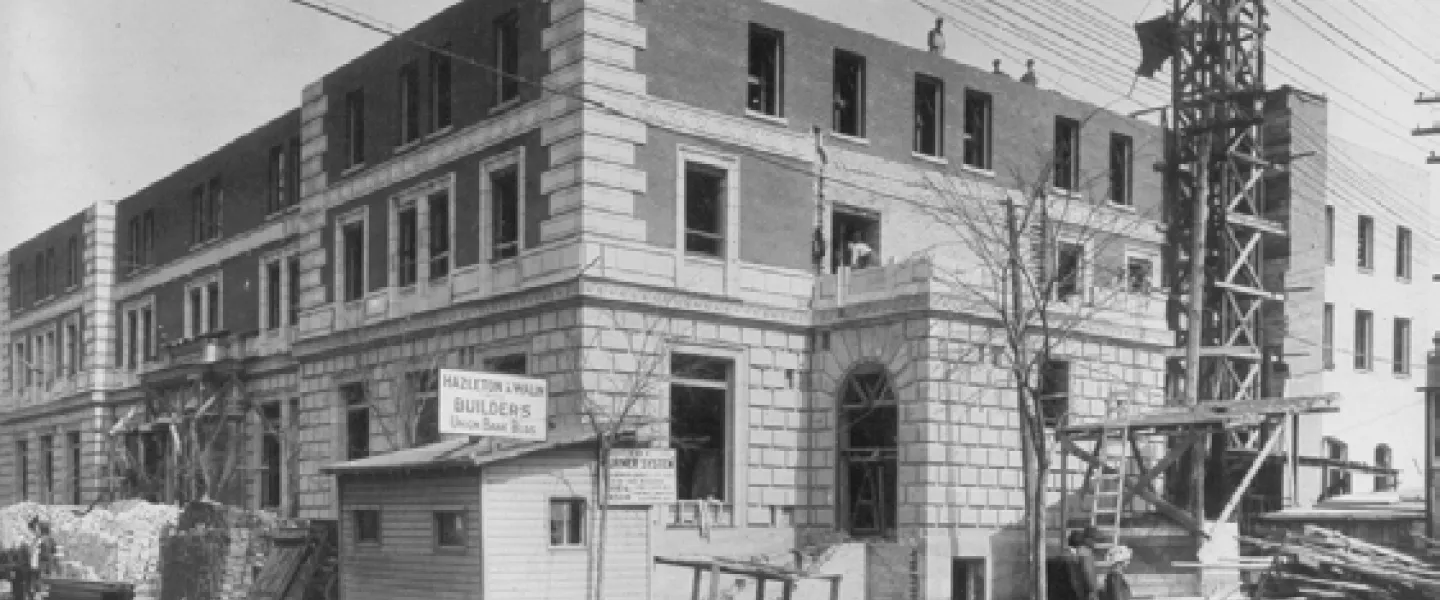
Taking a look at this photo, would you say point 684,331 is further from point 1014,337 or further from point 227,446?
point 227,446

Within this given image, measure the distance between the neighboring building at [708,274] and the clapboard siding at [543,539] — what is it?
0.08 m

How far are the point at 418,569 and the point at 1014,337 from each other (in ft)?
35.6

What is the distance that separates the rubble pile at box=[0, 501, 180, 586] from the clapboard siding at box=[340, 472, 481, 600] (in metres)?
8.17

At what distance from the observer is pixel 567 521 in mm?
25641

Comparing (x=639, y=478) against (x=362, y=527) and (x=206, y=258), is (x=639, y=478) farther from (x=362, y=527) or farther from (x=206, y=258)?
(x=206, y=258)

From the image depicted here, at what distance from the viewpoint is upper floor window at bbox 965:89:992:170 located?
36.3 meters

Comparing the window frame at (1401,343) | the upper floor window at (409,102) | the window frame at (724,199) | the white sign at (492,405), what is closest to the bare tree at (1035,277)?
the window frame at (724,199)

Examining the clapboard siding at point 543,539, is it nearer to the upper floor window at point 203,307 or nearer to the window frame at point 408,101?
the window frame at point 408,101

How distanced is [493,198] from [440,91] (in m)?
3.67

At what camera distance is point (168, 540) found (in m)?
32.8

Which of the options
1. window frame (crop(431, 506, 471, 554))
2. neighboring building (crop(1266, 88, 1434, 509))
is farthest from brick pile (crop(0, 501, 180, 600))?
neighboring building (crop(1266, 88, 1434, 509))

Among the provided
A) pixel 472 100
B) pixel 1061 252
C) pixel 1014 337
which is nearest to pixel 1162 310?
pixel 1061 252

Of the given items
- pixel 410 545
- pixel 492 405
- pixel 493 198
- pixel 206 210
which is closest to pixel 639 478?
pixel 492 405

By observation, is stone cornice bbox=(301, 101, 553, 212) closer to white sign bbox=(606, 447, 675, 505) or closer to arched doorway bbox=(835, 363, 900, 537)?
white sign bbox=(606, 447, 675, 505)
